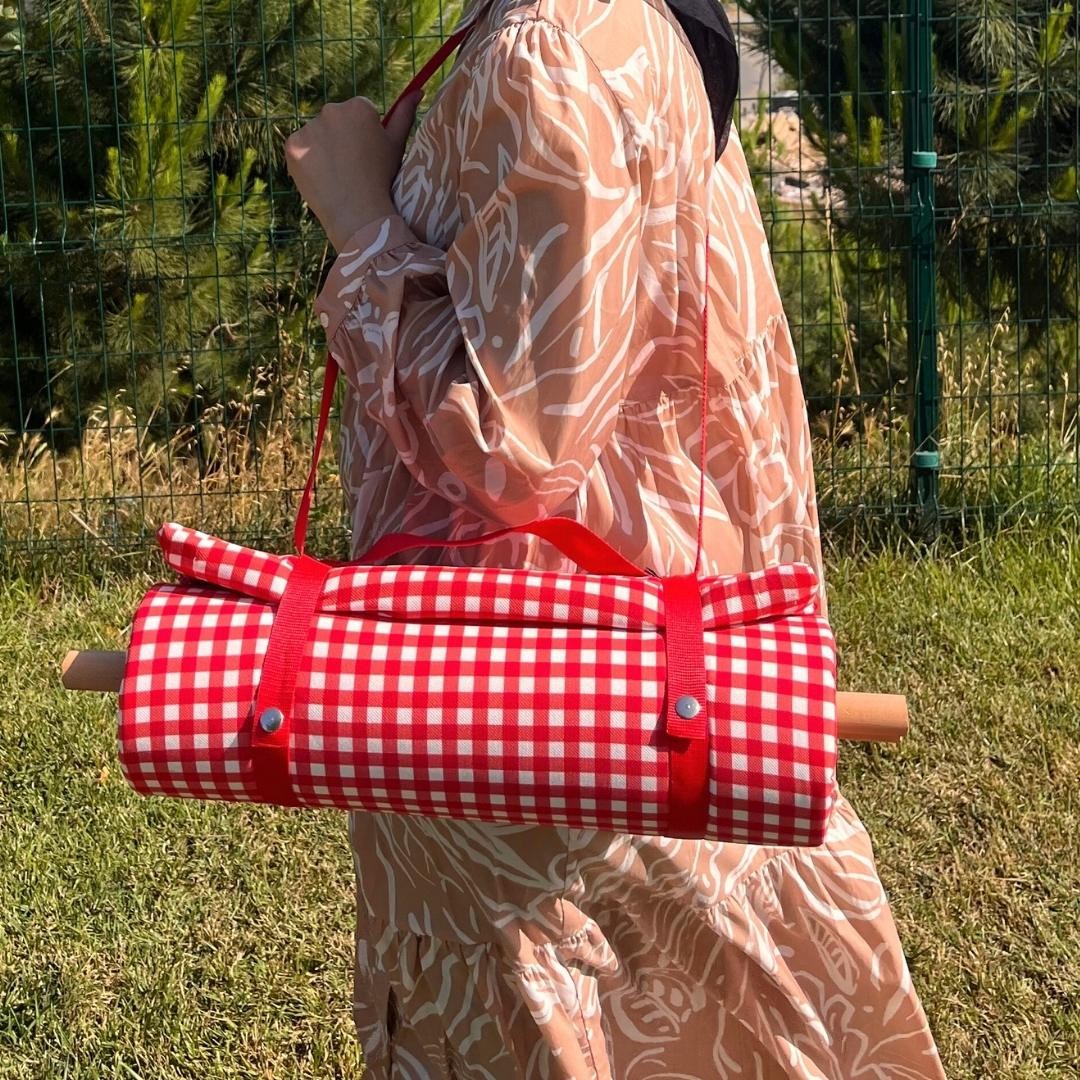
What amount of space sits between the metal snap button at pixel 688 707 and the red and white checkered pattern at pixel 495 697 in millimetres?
17

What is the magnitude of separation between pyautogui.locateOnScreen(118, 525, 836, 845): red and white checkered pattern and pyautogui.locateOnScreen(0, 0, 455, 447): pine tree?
374 centimetres

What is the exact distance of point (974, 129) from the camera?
5.14 metres

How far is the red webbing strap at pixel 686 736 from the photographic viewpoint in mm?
1221

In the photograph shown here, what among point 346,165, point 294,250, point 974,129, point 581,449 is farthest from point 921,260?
point 581,449

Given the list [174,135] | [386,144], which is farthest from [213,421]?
[386,144]

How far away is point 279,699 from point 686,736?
0.34 meters

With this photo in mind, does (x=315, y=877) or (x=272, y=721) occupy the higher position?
(x=272, y=721)

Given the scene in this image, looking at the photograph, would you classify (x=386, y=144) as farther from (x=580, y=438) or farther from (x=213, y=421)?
(x=213, y=421)

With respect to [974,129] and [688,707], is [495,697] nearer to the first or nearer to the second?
[688,707]

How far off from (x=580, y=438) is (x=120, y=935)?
6.81ft

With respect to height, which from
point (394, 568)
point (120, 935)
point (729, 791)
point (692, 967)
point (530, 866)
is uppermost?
point (394, 568)

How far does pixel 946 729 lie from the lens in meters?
3.66

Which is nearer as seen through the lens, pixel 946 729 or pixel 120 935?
pixel 120 935

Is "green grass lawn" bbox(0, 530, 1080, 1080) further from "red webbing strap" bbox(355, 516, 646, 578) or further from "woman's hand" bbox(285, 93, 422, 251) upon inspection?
"woman's hand" bbox(285, 93, 422, 251)
